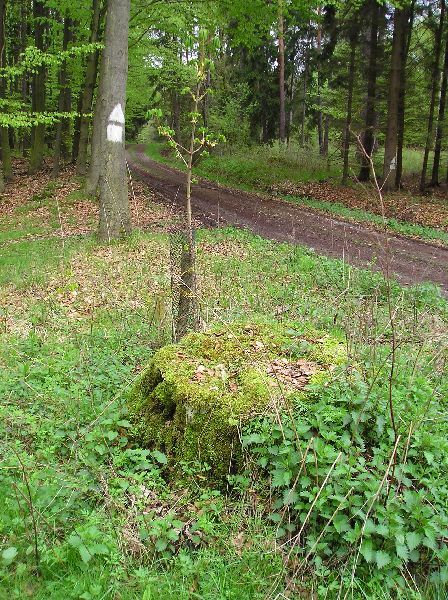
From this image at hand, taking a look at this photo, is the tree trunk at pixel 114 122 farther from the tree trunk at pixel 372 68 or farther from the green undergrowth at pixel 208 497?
the tree trunk at pixel 372 68

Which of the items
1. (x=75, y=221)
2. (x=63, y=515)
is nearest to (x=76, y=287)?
(x=63, y=515)

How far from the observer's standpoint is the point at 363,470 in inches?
109

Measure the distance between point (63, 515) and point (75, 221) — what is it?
13.2m

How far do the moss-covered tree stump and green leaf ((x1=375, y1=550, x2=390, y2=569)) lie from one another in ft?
3.17

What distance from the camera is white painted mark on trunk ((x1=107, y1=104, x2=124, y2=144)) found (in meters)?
11.1

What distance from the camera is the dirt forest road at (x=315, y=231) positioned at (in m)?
10.1

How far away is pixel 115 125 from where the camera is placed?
11.2 m

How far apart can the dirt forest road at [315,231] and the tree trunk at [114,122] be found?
153 cm

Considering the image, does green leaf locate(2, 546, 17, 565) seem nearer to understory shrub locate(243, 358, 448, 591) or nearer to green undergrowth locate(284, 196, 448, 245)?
understory shrub locate(243, 358, 448, 591)

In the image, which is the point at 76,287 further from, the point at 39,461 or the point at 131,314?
the point at 39,461

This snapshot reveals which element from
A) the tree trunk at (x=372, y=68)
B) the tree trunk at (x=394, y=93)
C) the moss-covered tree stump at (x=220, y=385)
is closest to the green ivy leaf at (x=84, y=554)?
the moss-covered tree stump at (x=220, y=385)

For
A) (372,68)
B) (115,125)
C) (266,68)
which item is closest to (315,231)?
(115,125)

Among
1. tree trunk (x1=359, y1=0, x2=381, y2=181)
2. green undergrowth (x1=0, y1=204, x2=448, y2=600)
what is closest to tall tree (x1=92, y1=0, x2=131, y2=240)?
green undergrowth (x1=0, y1=204, x2=448, y2=600)

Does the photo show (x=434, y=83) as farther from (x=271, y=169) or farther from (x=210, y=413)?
(x=210, y=413)
